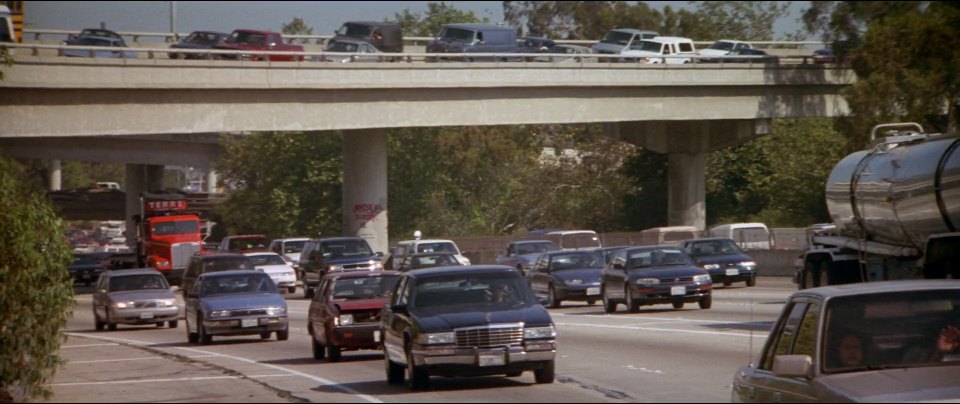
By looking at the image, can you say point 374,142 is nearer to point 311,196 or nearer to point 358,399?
point 311,196

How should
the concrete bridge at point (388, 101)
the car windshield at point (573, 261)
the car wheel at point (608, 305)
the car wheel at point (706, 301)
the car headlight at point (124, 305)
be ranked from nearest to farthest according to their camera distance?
the car wheel at point (706, 301) < the car wheel at point (608, 305) < the car headlight at point (124, 305) < the car windshield at point (573, 261) < the concrete bridge at point (388, 101)

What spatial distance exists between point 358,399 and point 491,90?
38124 mm

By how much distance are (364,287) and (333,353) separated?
1644 mm

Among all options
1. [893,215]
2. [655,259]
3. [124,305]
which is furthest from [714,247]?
[893,215]

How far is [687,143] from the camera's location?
65938 millimetres

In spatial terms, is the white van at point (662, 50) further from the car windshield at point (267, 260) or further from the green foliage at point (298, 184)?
the green foliage at point (298, 184)

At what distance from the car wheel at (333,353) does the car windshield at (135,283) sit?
50.6 ft

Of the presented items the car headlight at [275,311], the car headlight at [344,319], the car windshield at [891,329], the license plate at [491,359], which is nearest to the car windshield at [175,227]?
the car headlight at [275,311]

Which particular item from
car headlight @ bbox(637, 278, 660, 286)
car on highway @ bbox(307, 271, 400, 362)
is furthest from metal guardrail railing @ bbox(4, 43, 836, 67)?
car on highway @ bbox(307, 271, 400, 362)

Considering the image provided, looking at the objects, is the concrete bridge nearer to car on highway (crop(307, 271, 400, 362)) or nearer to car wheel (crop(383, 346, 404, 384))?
car on highway (crop(307, 271, 400, 362))

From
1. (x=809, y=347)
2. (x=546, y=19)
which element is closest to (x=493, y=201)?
(x=546, y=19)

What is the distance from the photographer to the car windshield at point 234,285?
94.4ft

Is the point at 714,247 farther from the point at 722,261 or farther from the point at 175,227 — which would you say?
the point at 175,227

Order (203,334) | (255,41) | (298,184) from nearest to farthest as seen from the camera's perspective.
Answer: (203,334)
(255,41)
(298,184)
